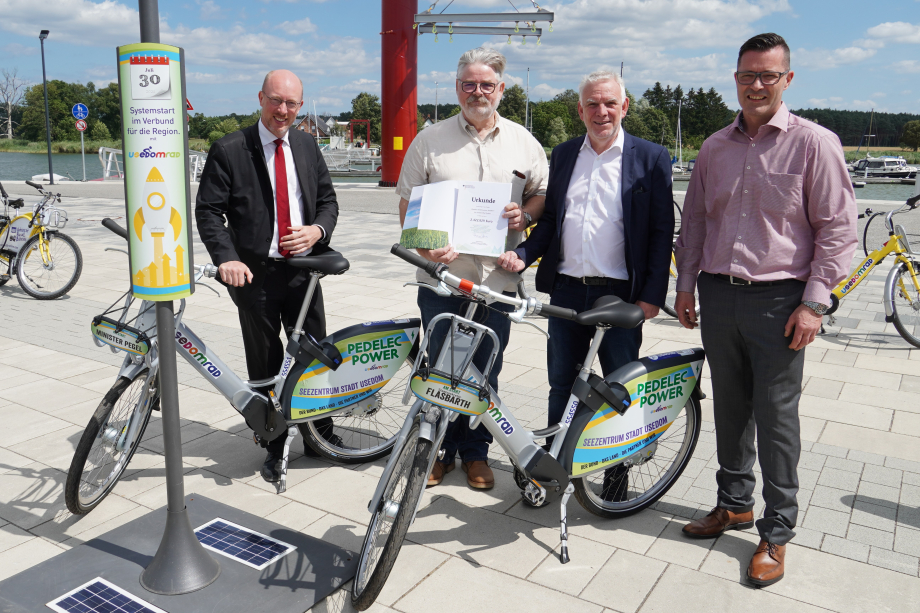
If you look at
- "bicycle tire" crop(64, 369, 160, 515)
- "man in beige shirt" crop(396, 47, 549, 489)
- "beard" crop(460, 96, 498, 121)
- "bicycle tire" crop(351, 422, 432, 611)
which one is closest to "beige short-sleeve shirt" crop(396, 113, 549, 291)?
"man in beige shirt" crop(396, 47, 549, 489)

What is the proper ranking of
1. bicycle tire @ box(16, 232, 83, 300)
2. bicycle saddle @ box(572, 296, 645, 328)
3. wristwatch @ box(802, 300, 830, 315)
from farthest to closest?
1. bicycle tire @ box(16, 232, 83, 300)
2. bicycle saddle @ box(572, 296, 645, 328)
3. wristwatch @ box(802, 300, 830, 315)

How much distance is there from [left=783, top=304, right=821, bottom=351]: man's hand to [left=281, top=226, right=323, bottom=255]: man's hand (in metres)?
2.15

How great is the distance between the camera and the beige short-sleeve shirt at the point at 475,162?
3330 millimetres

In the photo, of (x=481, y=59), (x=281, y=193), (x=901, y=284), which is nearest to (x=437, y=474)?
(x=281, y=193)

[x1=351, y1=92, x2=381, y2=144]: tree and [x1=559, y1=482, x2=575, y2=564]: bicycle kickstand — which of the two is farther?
[x1=351, y1=92, x2=381, y2=144]: tree

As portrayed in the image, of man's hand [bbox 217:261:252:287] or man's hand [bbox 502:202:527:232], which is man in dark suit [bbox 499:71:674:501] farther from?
man's hand [bbox 217:261:252:287]

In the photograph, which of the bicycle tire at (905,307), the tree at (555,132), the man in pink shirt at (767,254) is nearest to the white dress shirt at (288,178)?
the man in pink shirt at (767,254)

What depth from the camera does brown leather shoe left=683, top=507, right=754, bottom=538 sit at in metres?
3.08

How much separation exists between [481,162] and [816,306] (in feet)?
5.08

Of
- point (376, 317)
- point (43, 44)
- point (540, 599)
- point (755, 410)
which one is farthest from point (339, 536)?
point (43, 44)

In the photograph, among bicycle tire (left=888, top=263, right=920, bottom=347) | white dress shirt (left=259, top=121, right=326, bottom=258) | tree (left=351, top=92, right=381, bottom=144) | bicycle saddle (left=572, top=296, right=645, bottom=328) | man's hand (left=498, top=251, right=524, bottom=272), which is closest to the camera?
bicycle saddle (left=572, top=296, right=645, bottom=328)

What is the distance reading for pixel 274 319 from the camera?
3.66m

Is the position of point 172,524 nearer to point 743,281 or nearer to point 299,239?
point 299,239

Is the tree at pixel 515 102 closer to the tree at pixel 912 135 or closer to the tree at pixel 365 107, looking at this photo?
the tree at pixel 365 107
